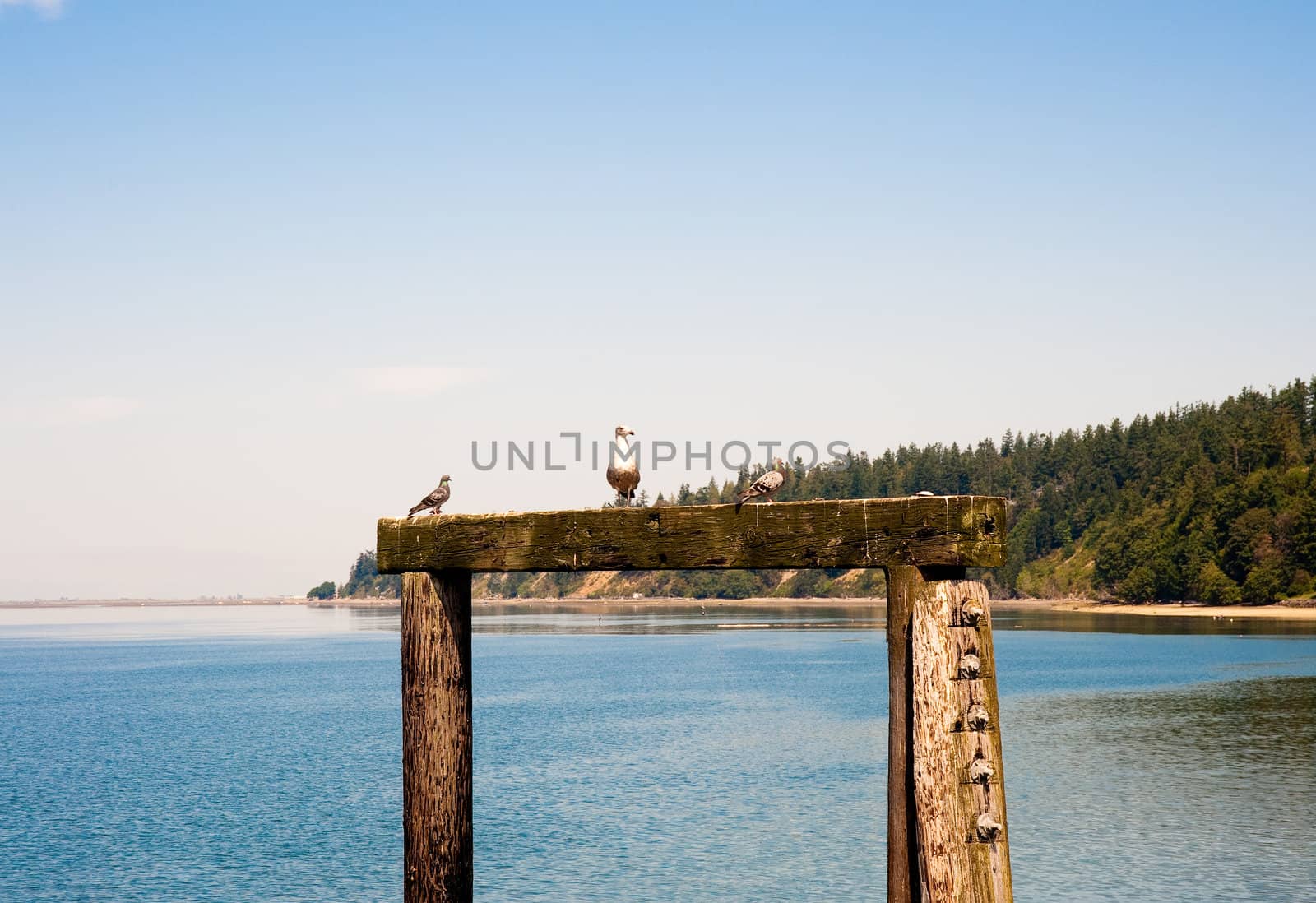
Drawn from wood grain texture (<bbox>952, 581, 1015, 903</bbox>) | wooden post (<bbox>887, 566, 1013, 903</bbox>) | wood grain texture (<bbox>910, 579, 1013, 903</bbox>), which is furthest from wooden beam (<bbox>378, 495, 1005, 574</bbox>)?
Answer: wood grain texture (<bbox>952, 581, 1015, 903</bbox>)

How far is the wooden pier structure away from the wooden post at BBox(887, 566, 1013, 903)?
0.01 m

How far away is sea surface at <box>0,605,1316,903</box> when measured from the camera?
31.3 meters

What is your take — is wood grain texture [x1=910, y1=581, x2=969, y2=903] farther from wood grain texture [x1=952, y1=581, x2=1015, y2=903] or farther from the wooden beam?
the wooden beam

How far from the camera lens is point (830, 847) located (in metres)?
33.8

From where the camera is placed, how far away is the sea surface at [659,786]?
3133 cm

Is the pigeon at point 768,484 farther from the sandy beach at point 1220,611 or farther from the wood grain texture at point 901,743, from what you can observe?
the sandy beach at point 1220,611

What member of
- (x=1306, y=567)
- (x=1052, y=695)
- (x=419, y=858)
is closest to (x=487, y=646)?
Result: (x=1052, y=695)

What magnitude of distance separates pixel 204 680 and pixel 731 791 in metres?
77.9

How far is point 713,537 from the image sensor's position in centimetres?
913

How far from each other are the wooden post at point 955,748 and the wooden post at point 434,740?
12.0 ft

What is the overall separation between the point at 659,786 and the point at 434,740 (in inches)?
1407

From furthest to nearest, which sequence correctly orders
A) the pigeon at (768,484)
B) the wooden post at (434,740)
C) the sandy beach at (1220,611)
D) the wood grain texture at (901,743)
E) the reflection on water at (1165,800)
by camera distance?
the sandy beach at (1220,611) < the reflection on water at (1165,800) < the wooden post at (434,740) < the pigeon at (768,484) < the wood grain texture at (901,743)

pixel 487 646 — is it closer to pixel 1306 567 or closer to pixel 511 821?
pixel 1306 567

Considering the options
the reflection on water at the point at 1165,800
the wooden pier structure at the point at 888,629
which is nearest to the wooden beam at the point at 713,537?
the wooden pier structure at the point at 888,629
